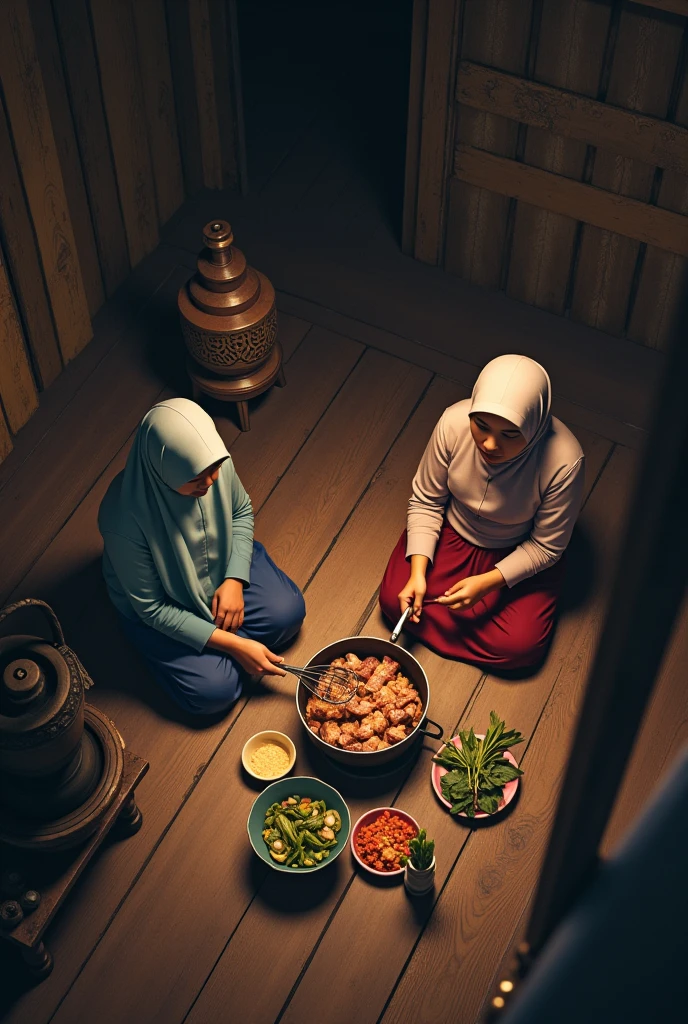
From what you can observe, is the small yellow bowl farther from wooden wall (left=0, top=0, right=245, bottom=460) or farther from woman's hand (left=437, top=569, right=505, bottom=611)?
wooden wall (left=0, top=0, right=245, bottom=460)

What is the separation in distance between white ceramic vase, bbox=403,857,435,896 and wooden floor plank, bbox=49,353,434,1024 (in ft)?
1.45

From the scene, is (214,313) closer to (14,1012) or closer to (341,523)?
(341,523)

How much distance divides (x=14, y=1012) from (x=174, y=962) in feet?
1.35

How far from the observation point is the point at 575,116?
3.33m

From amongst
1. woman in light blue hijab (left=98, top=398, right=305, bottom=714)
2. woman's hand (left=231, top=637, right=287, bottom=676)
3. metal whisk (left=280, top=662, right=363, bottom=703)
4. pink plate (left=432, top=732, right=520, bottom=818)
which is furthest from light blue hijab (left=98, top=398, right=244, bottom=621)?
pink plate (left=432, top=732, right=520, bottom=818)

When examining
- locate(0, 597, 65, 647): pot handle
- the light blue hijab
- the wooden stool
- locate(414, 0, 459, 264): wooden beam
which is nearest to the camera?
locate(0, 597, 65, 647): pot handle

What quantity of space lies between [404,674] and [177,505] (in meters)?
0.80

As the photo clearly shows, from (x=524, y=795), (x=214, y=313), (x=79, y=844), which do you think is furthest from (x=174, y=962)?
(x=214, y=313)

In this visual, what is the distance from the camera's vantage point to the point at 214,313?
3.41 metres

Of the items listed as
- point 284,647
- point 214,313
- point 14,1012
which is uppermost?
point 214,313

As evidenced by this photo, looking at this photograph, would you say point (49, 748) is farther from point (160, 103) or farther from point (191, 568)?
point (160, 103)

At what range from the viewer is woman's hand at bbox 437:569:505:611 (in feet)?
9.96

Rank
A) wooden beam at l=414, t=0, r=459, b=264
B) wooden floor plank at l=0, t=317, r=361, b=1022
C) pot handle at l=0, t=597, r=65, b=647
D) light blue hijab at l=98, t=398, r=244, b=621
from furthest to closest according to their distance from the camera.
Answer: wooden beam at l=414, t=0, r=459, b=264 → wooden floor plank at l=0, t=317, r=361, b=1022 → light blue hijab at l=98, t=398, r=244, b=621 → pot handle at l=0, t=597, r=65, b=647

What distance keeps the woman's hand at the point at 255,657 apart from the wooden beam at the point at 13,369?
122cm
